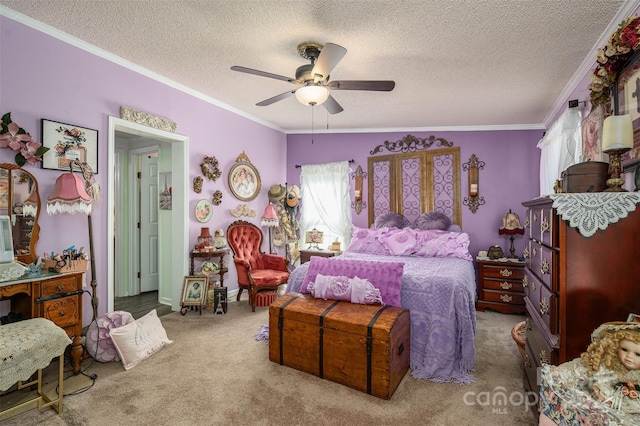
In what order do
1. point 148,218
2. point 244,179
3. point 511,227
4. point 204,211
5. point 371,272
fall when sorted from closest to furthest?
point 371,272, point 204,211, point 511,227, point 244,179, point 148,218

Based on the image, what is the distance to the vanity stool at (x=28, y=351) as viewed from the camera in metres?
1.89

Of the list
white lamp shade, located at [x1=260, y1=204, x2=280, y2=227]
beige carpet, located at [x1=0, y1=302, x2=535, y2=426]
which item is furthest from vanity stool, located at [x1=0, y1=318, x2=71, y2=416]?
white lamp shade, located at [x1=260, y1=204, x2=280, y2=227]

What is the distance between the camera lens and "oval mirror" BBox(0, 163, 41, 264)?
2.60 m

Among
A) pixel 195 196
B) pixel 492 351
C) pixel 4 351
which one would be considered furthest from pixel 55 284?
pixel 492 351

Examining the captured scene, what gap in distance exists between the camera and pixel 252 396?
2.40 meters

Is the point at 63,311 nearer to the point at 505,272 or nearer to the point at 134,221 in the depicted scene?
the point at 134,221

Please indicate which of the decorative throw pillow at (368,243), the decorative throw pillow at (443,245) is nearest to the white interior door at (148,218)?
the decorative throw pillow at (368,243)

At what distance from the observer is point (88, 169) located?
10.4 feet

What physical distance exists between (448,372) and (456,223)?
3063 mm

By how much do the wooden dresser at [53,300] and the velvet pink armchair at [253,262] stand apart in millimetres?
1976

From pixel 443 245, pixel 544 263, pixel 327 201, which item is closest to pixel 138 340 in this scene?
pixel 544 263

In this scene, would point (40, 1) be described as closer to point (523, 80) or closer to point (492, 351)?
point (523, 80)

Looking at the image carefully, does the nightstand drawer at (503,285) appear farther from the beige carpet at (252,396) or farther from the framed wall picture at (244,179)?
the framed wall picture at (244,179)

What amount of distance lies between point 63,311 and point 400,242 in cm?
383
